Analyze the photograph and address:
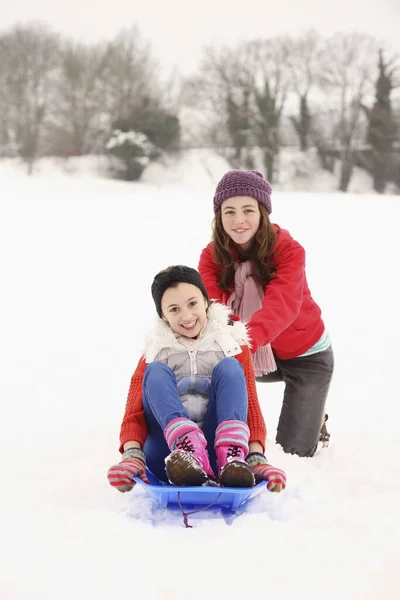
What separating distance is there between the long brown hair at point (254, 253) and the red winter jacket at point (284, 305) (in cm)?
Answer: 3

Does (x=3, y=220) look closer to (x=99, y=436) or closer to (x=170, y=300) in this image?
(x=99, y=436)

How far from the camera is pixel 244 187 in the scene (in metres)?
2.22

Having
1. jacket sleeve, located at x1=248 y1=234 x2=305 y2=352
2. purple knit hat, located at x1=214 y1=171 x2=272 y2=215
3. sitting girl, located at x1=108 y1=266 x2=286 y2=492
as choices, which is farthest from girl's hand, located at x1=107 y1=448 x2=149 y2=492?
purple knit hat, located at x1=214 y1=171 x2=272 y2=215

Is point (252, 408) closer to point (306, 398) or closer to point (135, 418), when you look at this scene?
point (135, 418)

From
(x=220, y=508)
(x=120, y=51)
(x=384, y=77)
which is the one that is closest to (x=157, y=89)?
(x=120, y=51)

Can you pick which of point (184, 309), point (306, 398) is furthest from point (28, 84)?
point (184, 309)

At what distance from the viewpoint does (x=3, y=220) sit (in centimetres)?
883

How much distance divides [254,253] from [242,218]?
0.17 metres

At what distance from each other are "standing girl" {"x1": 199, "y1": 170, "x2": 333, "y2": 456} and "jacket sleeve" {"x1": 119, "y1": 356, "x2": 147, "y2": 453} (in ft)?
1.30

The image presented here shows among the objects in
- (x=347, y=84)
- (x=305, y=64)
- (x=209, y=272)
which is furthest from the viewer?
(x=305, y=64)

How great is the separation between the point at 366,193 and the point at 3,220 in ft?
21.9

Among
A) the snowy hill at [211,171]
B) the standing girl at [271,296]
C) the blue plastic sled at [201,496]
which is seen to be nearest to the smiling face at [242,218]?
the standing girl at [271,296]

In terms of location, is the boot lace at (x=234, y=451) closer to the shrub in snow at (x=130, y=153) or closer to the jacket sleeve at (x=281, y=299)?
the jacket sleeve at (x=281, y=299)

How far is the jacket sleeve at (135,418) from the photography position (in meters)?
1.85
